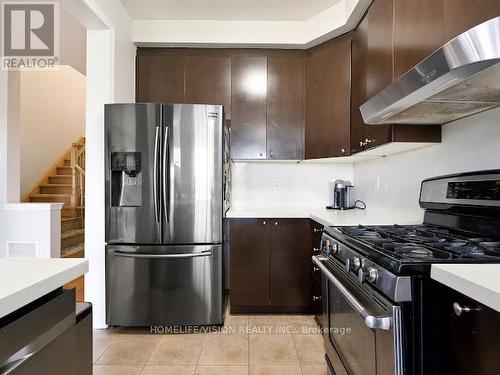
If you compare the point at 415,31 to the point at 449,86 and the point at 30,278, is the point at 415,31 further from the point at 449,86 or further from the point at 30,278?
the point at 30,278

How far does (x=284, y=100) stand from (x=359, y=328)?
2.23 metres

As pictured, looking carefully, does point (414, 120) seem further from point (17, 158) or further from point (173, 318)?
point (17, 158)

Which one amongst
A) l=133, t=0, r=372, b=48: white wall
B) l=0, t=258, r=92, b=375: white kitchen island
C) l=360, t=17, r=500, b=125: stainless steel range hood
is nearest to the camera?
l=0, t=258, r=92, b=375: white kitchen island

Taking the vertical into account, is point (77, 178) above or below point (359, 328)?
above

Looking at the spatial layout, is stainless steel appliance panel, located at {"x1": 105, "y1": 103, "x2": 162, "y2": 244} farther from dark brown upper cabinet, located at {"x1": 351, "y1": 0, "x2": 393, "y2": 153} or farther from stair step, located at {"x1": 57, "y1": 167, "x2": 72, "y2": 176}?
stair step, located at {"x1": 57, "y1": 167, "x2": 72, "y2": 176}

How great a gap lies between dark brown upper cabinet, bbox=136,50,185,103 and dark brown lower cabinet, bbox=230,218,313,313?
4.44ft

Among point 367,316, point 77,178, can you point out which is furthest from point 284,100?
point 77,178

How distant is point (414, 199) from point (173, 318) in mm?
1886

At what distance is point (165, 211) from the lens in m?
2.24

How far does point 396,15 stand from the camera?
1741 millimetres

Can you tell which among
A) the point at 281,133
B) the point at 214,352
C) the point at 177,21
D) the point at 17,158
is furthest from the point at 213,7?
the point at 214,352

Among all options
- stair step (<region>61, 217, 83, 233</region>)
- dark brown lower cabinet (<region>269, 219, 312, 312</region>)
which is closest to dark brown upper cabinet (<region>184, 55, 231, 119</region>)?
dark brown lower cabinet (<region>269, 219, 312, 312</region>)

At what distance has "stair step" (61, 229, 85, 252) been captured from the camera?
4.46m

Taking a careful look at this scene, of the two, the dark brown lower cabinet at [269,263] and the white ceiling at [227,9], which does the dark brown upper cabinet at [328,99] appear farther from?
the dark brown lower cabinet at [269,263]
